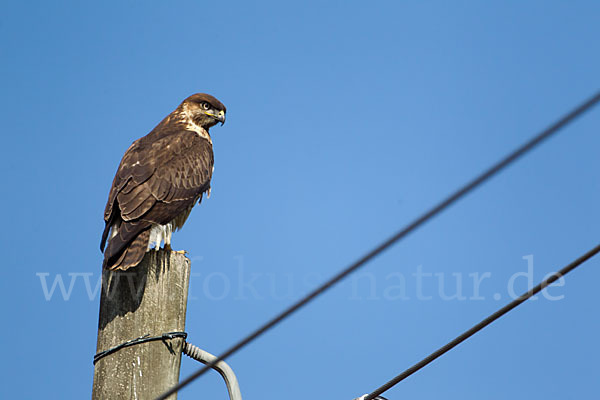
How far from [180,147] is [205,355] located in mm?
3268

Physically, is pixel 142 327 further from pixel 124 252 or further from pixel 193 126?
pixel 193 126

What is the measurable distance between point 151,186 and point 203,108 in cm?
239

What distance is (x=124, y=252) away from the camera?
201 inches

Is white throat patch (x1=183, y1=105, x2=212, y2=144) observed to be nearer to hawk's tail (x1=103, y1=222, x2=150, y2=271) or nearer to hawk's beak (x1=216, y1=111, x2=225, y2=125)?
hawk's beak (x1=216, y1=111, x2=225, y2=125)

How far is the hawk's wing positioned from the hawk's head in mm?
792

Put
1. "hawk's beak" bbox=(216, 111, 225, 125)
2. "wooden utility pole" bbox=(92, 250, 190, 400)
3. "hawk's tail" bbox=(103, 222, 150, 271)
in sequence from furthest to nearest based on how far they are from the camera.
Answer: "hawk's beak" bbox=(216, 111, 225, 125), "hawk's tail" bbox=(103, 222, 150, 271), "wooden utility pole" bbox=(92, 250, 190, 400)

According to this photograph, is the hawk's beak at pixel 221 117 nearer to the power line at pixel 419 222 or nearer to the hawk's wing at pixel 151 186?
the hawk's wing at pixel 151 186

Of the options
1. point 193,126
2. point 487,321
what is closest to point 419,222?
point 487,321

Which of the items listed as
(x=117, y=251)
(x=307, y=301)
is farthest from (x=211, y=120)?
(x=307, y=301)

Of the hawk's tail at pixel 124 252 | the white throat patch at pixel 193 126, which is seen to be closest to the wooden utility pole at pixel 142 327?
the hawk's tail at pixel 124 252

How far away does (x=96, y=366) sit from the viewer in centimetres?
443

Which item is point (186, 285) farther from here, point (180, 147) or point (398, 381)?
point (180, 147)

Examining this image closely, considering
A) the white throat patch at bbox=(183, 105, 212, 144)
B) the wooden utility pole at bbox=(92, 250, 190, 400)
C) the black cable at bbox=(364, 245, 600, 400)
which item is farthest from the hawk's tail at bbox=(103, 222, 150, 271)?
the white throat patch at bbox=(183, 105, 212, 144)

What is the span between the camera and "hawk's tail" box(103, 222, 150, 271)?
4871mm
